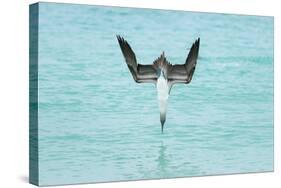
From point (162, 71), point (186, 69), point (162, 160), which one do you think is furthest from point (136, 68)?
point (162, 160)

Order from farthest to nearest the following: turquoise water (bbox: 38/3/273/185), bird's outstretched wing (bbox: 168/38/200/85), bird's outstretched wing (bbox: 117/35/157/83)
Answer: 1. bird's outstretched wing (bbox: 168/38/200/85)
2. bird's outstretched wing (bbox: 117/35/157/83)
3. turquoise water (bbox: 38/3/273/185)

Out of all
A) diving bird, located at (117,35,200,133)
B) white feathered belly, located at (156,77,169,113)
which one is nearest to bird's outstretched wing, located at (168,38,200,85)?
diving bird, located at (117,35,200,133)

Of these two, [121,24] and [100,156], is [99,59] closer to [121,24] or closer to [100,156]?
[121,24]

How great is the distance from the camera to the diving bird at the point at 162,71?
975cm

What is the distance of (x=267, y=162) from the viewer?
35.7ft

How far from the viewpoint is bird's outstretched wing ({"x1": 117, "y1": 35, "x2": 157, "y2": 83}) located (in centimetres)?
970

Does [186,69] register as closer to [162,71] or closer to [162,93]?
[162,71]

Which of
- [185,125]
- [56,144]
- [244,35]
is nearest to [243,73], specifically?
[244,35]

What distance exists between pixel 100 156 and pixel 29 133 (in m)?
0.89

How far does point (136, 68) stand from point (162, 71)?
0.39 m

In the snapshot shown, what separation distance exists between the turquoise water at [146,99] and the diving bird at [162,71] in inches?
2.9

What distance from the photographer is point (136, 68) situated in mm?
9789

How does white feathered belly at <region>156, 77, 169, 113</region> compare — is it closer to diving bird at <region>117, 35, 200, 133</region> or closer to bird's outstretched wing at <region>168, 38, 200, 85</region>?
diving bird at <region>117, 35, 200, 133</region>

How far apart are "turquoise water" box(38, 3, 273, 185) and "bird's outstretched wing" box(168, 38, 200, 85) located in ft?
0.26
